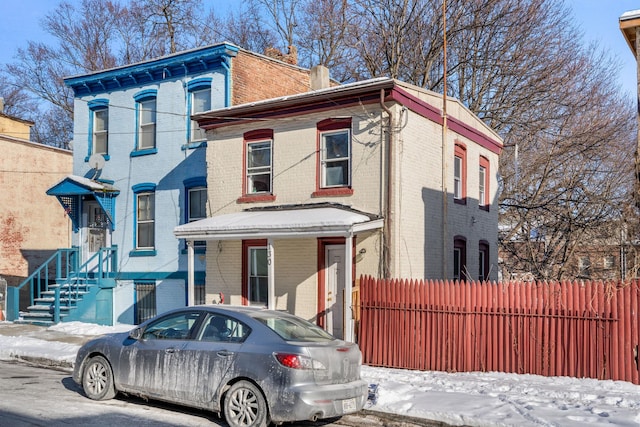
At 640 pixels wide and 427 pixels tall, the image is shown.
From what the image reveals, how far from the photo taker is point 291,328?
866 cm

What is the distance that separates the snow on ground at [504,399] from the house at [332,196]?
2.74m

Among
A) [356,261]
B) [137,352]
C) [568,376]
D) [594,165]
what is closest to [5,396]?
[137,352]

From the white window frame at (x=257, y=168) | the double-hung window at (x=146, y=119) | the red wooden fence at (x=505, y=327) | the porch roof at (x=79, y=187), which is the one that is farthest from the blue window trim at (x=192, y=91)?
the red wooden fence at (x=505, y=327)

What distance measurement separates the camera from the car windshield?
8.38m

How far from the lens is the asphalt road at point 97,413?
816 centimetres

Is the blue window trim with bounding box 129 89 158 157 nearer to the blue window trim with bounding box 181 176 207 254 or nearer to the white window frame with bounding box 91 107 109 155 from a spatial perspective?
the white window frame with bounding box 91 107 109 155

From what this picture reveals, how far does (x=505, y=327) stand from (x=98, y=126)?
1510 centimetres

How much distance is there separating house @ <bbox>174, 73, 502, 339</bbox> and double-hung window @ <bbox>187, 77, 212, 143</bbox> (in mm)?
1410

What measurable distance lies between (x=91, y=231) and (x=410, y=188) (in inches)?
439

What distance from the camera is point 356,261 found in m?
15.3

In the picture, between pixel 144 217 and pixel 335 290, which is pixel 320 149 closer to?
pixel 335 290

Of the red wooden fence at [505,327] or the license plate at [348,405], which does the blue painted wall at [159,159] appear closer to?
the red wooden fence at [505,327]

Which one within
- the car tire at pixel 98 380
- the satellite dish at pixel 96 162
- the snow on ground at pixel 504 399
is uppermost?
the satellite dish at pixel 96 162

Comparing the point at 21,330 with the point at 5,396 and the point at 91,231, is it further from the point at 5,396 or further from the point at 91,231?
the point at 5,396
